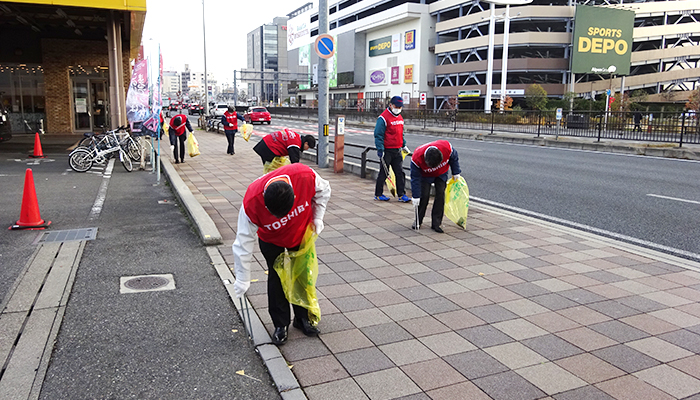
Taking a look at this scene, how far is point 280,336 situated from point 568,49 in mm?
61035

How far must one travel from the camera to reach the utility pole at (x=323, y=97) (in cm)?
1248

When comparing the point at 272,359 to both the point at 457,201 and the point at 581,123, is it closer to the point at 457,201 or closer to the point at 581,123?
the point at 457,201

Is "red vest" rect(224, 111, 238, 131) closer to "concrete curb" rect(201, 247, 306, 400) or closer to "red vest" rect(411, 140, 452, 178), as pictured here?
"red vest" rect(411, 140, 452, 178)

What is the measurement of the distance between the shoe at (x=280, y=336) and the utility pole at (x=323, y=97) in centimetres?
915

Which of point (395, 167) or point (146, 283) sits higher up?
point (395, 167)

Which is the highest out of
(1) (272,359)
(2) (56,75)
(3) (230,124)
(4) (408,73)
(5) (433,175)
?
(4) (408,73)

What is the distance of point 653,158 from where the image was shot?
53.2 ft

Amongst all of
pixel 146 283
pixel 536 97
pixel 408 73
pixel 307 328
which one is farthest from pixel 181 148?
pixel 408 73

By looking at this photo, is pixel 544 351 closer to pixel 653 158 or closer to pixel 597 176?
pixel 597 176

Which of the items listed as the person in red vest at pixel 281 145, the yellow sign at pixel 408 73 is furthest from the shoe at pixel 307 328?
the yellow sign at pixel 408 73

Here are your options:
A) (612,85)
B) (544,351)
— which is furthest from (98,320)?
(612,85)

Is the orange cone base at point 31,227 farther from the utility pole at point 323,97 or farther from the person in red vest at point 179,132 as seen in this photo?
the person in red vest at point 179,132

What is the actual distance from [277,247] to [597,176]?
10493 millimetres

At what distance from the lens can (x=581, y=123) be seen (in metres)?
22.9
